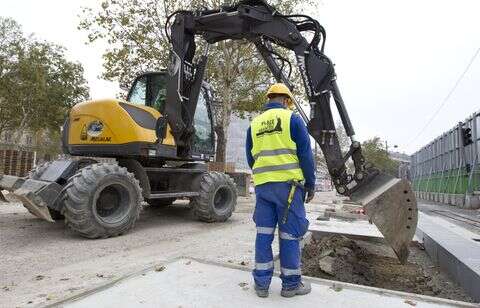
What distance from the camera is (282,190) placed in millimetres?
3969

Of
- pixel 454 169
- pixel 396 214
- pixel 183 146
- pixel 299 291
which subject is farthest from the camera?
pixel 454 169

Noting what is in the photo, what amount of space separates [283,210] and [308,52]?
3603mm

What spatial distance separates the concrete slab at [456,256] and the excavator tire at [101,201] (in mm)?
4717

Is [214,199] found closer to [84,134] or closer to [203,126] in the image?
[203,126]

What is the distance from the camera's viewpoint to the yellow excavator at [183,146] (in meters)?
6.32

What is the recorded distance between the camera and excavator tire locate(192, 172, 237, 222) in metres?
8.88

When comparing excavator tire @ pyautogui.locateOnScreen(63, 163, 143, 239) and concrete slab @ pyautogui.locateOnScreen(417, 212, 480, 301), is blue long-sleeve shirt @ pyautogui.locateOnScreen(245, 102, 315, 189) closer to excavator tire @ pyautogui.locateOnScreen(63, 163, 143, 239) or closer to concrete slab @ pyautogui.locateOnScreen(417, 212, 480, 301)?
concrete slab @ pyautogui.locateOnScreen(417, 212, 480, 301)

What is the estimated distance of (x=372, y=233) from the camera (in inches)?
290

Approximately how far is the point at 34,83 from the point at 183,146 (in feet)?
60.7

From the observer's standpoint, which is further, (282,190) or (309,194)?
(309,194)

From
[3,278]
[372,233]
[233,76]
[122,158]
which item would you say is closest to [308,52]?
[372,233]

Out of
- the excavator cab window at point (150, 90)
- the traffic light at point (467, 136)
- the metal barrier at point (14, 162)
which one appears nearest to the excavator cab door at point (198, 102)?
the excavator cab window at point (150, 90)

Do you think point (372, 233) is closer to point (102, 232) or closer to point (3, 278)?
point (102, 232)

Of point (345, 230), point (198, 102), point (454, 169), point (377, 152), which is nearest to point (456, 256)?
point (345, 230)
